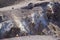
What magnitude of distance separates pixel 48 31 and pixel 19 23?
1.23 meters

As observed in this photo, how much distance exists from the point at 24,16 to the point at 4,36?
1.40m

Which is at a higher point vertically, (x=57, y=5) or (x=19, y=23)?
(x=57, y=5)

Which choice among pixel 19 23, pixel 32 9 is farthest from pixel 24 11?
pixel 19 23

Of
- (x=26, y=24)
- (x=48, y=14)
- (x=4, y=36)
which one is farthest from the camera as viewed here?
(x=48, y=14)

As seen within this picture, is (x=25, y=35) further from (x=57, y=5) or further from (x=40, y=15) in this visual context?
(x=57, y=5)

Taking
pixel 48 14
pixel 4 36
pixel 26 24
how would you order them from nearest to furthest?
1. pixel 4 36
2. pixel 26 24
3. pixel 48 14

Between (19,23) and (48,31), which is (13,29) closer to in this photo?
(19,23)

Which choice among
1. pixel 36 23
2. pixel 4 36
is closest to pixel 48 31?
pixel 36 23

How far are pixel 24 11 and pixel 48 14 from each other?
1.09 meters

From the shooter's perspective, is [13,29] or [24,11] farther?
[24,11]

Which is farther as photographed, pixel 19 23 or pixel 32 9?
pixel 32 9

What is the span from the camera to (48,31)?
8.26 meters

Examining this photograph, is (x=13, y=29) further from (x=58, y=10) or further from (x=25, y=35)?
(x=58, y=10)

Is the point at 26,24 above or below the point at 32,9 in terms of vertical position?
below
